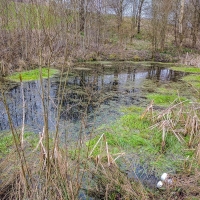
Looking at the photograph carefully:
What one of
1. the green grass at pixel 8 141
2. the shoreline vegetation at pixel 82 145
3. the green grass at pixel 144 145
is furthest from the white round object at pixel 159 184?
the green grass at pixel 8 141

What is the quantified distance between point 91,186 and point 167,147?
6.21ft

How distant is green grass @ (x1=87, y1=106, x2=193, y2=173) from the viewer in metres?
3.92

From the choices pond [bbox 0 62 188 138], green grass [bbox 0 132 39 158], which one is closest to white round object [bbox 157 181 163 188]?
pond [bbox 0 62 188 138]

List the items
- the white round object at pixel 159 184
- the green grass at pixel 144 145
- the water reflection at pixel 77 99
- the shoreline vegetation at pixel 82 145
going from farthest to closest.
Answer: the water reflection at pixel 77 99 < the green grass at pixel 144 145 < the white round object at pixel 159 184 < the shoreline vegetation at pixel 82 145

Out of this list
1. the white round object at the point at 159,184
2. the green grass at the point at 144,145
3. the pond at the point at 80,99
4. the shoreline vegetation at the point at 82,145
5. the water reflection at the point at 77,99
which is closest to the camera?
the shoreline vegetation at the point at 82,145

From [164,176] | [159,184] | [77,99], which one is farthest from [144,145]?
[77,99]

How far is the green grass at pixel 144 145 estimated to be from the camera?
3920mm

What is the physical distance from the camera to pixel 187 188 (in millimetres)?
3135

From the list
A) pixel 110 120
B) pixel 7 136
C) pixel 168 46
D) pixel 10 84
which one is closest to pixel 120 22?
pixel 168 46

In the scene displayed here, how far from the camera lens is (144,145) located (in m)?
4.43

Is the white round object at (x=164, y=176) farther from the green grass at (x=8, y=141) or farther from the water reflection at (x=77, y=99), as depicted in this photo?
the green grass at (x=8, y=141)

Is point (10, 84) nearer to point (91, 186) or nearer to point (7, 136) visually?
point (7, 136)

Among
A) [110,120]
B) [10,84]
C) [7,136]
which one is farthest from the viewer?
[10,84]

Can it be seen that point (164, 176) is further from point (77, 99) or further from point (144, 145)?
point (77, 99)
